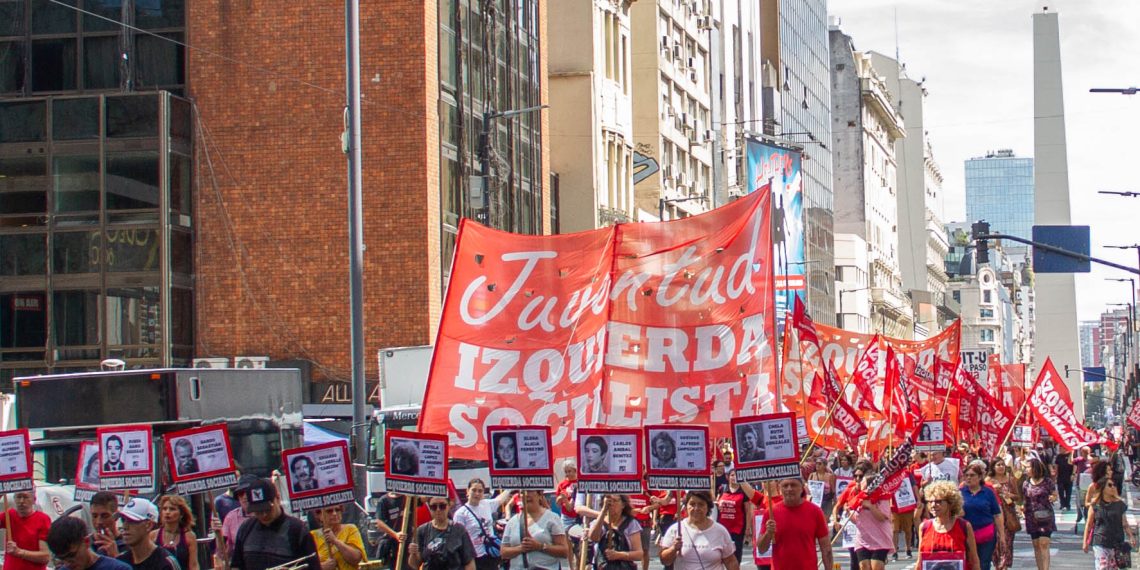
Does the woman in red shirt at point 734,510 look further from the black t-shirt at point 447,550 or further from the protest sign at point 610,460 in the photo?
the black t-shirt at point 447,550

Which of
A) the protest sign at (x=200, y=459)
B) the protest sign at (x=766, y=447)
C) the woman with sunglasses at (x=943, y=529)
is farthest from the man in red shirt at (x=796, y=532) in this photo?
the protest sign at (x=200, y=459)

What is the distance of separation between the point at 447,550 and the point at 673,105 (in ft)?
177

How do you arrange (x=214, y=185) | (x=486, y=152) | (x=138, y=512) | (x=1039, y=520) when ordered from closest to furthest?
(x=138, y=512)
(x=1039, y=520)
(x=486, y=152)
(x=214, y=185)

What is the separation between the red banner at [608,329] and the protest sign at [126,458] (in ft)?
8.01

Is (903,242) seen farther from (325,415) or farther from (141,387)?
(141,387)

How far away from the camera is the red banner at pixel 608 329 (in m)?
13.3

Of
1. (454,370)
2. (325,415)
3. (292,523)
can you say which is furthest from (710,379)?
(325,415)

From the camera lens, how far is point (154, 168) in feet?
115

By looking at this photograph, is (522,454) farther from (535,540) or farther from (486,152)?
(486,152)

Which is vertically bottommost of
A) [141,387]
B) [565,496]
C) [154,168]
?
[565,496]

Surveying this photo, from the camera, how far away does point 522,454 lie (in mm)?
13297

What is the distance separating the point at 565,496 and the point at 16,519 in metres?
6.41

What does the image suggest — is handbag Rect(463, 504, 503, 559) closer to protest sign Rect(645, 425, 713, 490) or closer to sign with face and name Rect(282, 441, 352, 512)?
protest sign Rect(645, 425, 713, 490)

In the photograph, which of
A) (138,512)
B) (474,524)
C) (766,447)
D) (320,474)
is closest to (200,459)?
(320,474)
